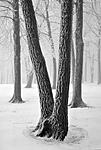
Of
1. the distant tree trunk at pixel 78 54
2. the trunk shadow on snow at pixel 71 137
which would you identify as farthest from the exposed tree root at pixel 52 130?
the distant tree trunk at pixel 78 54

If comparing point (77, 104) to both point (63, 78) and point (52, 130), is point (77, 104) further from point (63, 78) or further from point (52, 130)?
point (63, 78)

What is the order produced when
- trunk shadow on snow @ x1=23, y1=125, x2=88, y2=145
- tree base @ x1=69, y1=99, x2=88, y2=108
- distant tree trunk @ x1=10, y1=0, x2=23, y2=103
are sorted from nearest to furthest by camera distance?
1. trunk shadow on snow @ x1=23, y1=125, x2=88, y2=145
2. tree base @ x1=69, y1=99, x2=88, y2=108
3. distant tree trunk @ x1=10, y1=0, x2=23, y2=103

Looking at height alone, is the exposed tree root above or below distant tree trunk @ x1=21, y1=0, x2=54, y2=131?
below

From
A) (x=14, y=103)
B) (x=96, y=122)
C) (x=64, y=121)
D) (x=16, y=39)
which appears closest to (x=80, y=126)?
(x=96, y=122)

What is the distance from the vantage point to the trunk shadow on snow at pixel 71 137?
649 centimetres

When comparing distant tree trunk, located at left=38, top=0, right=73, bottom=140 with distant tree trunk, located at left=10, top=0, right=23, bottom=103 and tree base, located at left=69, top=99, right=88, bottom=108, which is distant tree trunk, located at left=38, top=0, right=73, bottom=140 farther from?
distant tree trunk, located at left=10, top=0, right=23, bottom=103

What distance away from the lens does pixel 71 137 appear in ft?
22.5

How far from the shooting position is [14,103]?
13.5 meters

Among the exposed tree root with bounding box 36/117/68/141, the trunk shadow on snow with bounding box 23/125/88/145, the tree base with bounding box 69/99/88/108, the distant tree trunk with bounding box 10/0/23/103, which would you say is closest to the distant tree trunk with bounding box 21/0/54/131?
the exposed tree root with bounding box 36/117/68/141

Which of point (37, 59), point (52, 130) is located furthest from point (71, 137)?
point (37, 59)

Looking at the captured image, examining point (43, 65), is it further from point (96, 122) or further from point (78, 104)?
point (78, 104)

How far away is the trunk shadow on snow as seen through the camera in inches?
255

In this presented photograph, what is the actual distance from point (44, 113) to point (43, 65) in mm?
1360

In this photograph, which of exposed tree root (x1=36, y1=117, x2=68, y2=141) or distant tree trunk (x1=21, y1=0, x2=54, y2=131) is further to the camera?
Result: distant tree trunk (x1=21, y1=0, x2=54, y2=131)
